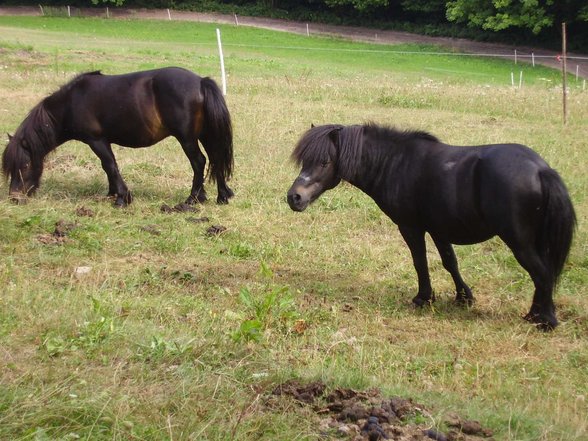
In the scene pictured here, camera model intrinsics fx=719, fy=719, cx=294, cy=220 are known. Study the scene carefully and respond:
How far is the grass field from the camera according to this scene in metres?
3.90

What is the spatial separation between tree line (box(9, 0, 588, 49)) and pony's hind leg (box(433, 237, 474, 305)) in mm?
43001

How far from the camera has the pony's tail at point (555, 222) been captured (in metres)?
5.89

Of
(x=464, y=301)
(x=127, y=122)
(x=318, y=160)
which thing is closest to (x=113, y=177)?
(x=127, y=122)

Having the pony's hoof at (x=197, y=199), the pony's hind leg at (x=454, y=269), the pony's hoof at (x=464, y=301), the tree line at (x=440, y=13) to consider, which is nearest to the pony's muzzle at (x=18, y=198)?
the pony's hoof at (x=197, y=199)

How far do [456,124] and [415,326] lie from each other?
1104 centimetres

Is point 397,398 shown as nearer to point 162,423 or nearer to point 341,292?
point 162,423

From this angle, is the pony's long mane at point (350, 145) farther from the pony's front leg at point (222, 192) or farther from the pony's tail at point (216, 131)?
the pony's front leg at point (222, 192)

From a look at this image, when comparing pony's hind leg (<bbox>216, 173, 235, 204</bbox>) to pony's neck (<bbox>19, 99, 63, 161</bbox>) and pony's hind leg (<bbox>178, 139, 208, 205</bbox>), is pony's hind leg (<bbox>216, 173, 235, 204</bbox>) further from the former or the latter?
pony's neck (<bbox>19, 99, 63, 161</bbox>)

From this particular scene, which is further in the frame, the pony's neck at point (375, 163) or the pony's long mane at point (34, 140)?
the pony's long mane at point (34, 140)

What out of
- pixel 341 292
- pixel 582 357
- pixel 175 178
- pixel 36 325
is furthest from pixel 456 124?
pixel 36 325

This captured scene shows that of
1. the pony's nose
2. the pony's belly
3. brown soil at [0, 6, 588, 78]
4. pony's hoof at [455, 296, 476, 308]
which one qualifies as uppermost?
brown soil at [0, 6, 588, 78]

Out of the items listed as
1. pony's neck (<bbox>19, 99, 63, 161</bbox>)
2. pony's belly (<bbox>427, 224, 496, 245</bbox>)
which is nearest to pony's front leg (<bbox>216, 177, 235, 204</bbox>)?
pony's neck (<bbox>19, 99, 63, 161</bbox>)

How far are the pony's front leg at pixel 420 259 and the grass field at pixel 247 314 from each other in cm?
14

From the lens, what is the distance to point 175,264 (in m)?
7.84
